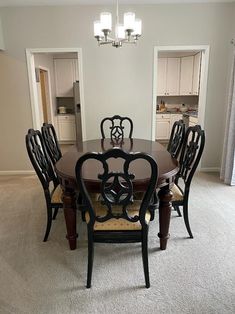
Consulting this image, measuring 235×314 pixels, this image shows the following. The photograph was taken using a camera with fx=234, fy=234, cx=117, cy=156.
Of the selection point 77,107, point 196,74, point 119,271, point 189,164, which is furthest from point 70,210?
point 196,74

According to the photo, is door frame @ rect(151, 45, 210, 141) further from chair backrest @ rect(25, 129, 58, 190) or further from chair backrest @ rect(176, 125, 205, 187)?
chair backrest @ rect(25, 129, 58, 190)

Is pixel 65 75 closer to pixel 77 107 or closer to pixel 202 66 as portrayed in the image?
pixel 77 107

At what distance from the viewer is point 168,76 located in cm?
622

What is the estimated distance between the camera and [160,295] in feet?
5.34

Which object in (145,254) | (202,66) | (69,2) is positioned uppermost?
(69,2)

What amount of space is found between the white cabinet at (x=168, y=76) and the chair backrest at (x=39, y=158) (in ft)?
15.5

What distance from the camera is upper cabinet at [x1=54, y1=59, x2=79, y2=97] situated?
634 centimetres

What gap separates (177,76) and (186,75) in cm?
23

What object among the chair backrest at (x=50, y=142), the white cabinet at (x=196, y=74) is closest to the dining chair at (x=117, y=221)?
the chair backrest at (x=50, y=142)

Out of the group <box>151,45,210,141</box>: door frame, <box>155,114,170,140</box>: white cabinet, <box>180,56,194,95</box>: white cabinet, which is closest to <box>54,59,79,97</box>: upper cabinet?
<box>155,114,170,140</box>: white cabinet

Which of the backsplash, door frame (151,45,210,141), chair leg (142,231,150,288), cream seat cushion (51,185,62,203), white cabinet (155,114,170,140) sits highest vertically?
door frame (151,45,210,141)

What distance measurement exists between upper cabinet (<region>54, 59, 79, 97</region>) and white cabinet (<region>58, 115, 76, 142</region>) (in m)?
0.70

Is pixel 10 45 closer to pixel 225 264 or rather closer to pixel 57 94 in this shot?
pixel 57 94

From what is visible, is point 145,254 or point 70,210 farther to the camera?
point 70,210
